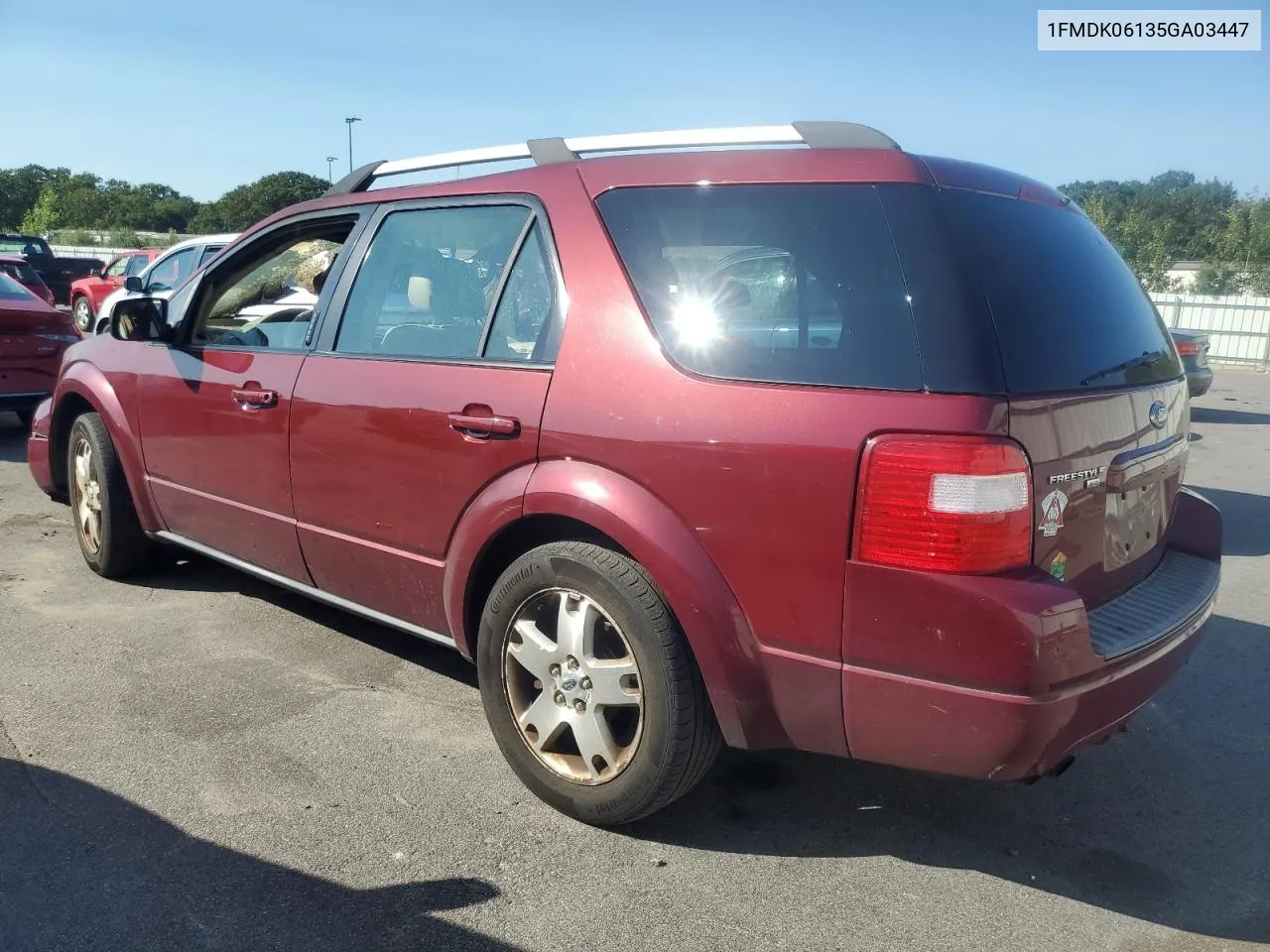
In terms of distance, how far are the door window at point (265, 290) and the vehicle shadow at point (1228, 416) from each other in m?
11.7

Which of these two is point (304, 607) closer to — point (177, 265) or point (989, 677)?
point (989, 677)

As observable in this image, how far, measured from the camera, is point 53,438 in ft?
17.8

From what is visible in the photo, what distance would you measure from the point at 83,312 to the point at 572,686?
21.0 m

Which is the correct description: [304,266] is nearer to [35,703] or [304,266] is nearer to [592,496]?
[35,703]

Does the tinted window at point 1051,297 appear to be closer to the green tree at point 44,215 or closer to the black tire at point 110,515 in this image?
the black tire at point 110,515

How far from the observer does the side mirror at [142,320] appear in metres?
4.41

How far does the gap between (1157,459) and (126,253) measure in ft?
69.2

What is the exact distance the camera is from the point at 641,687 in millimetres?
2787

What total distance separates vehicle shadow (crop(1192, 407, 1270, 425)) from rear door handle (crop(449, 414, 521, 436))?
12.1m

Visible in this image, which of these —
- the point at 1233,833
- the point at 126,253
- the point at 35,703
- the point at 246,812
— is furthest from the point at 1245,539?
the point at 126,253

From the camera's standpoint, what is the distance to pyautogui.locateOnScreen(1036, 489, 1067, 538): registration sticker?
7.80 feet

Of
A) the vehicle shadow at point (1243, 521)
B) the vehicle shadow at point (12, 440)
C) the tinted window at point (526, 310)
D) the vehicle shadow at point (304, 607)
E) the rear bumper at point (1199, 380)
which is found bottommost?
the vehicle shadow at point (304, 607)

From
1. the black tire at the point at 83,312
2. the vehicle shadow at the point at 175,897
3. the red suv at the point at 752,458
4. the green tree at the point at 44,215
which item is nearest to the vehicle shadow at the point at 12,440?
the red suv at the point at 752,458

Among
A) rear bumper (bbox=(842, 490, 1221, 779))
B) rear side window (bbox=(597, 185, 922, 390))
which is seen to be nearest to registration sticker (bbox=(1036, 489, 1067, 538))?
rear bumper (bbox=(842, 490, 1221, 779))
